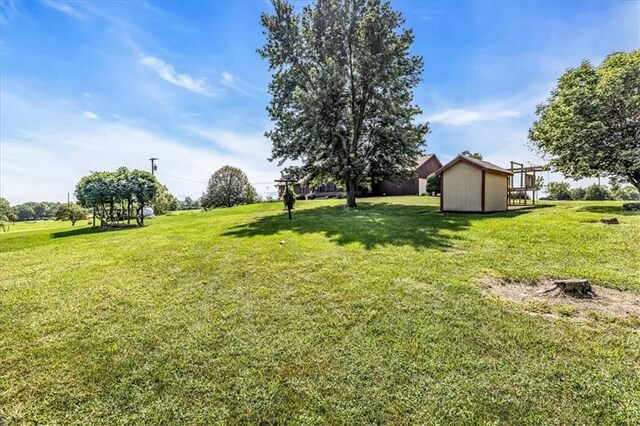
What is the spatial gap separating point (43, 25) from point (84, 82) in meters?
3.31

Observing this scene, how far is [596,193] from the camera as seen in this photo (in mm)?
36438

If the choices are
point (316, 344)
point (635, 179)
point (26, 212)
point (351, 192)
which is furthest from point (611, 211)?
point (26, 212)

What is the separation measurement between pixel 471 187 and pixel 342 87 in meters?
8.95

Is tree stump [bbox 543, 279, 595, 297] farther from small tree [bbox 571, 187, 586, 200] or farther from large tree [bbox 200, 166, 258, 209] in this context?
large tree [bbox 200, 166, 258, 209]

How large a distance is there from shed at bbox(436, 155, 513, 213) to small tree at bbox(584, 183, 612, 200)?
30.4 metres

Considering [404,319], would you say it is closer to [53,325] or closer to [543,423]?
[543,423]

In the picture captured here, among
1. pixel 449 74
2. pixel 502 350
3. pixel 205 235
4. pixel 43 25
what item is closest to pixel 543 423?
pixel 502 350

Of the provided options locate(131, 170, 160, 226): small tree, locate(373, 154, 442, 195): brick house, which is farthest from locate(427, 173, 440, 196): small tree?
locate(131, 170, 160, 226): small tree

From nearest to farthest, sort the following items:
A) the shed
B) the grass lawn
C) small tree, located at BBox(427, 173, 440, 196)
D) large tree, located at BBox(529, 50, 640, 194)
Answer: the grass lawn
large tree, located at BBox(529, 50, 640, 194)
the shed
small tree, located at BBox(427, 173, 440, 196)

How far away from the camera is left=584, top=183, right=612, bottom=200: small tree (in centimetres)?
3625

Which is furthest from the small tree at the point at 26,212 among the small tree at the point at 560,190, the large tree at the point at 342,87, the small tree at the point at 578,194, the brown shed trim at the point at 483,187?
the small tree at the point at 578,194

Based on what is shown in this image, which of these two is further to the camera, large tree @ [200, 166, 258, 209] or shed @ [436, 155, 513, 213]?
large tree @ [200, 166, 258, 209]

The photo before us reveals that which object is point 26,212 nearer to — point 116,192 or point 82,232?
point 116,192

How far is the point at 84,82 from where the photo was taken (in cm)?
1143
